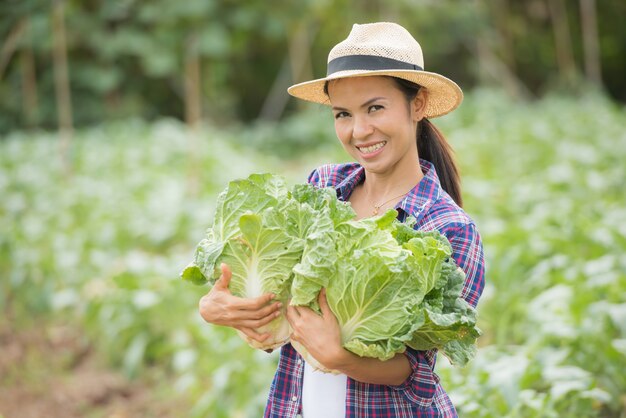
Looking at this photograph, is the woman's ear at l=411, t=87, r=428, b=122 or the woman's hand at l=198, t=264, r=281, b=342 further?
the woman's ear at l=411, t=87, r=428, b=122

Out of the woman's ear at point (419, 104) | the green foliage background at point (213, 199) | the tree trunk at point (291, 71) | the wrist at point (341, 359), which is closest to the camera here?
the wrist at point (341, 359)

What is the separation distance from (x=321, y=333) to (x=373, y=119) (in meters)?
0.63

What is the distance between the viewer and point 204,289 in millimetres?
5395

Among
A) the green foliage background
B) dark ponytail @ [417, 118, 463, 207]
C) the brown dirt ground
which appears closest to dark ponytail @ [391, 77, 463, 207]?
dark ponytail @ [417, 118, 463, 207]

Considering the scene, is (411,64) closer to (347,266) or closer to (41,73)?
(347,266)

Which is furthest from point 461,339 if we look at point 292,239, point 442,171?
point 442,171

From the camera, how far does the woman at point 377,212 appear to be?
1.89 m

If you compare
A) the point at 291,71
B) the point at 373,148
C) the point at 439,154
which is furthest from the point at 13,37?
the point at 373,148

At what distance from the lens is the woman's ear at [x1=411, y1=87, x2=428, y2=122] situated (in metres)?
2.23

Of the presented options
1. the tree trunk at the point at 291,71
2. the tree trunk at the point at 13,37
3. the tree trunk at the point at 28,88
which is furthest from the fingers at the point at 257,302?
the tree trunk at the point at 291,71

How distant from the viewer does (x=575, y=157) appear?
29.2ft

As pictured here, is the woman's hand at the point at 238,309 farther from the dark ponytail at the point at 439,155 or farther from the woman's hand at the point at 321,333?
the dark ponytail at the point at 439,155

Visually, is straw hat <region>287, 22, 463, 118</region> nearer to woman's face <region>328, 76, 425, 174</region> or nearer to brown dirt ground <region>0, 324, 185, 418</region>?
woman's face <region>328, 76, 425, 174</region>

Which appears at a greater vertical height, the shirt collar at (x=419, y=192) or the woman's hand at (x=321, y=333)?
the shirt collar at (x=419, y=192)
